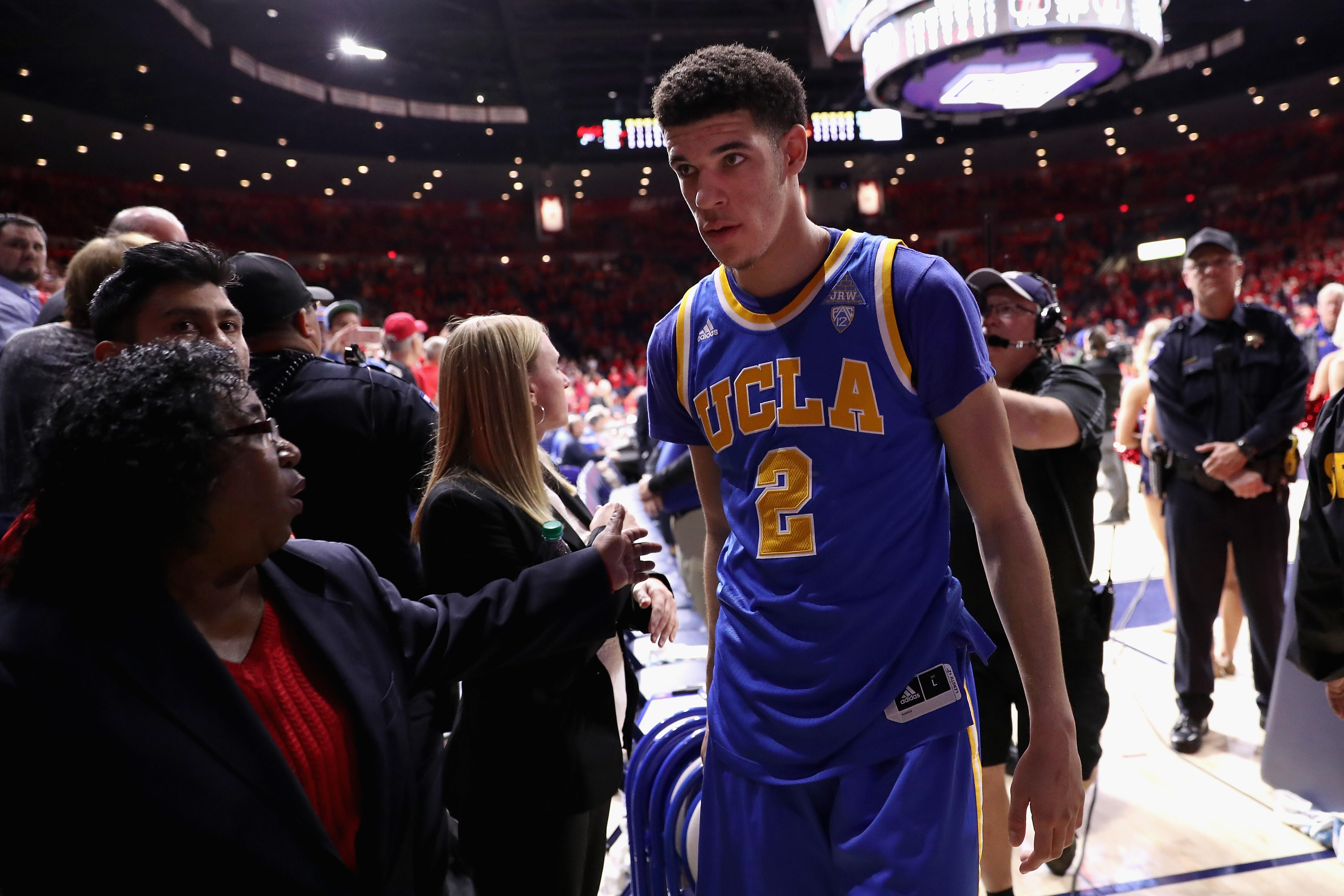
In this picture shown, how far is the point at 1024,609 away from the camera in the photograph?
1.45m

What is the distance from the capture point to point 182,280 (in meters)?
1.75

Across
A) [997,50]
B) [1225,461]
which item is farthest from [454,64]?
[1225,461]

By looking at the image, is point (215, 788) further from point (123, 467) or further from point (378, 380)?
point (378, 380)

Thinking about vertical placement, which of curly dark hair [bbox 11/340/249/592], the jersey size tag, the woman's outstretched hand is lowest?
the jersey size tag

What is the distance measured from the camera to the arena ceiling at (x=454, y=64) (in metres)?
14.0

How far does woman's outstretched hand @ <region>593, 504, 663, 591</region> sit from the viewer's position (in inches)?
57.5

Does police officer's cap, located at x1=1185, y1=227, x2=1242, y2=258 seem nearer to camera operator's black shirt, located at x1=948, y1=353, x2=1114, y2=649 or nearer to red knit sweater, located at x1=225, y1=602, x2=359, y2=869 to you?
camera operator's black shirt, located at x1=948, y1=353, x2=1114, y2=649

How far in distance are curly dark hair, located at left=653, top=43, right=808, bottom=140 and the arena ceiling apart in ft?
34.6

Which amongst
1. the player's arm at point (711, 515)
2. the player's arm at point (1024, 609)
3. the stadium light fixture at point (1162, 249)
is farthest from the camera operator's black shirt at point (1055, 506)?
the stadium light fixture at point (1162, 249)

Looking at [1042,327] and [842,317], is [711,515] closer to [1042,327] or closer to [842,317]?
[842,317]

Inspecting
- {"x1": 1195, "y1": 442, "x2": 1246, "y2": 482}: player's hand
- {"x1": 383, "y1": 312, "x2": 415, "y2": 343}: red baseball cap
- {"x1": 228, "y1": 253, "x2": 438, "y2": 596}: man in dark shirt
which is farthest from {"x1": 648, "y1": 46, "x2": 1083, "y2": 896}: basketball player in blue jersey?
{"x1": 383, "y1": 312, "x2": 415, "y2": 343}: red baseball cap

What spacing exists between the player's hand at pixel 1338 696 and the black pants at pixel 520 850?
201 centimetres

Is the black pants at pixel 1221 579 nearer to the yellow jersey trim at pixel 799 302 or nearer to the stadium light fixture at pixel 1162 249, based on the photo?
the yellow jersey trim at pixel 799 302

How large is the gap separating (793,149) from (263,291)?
1442 millimetres
